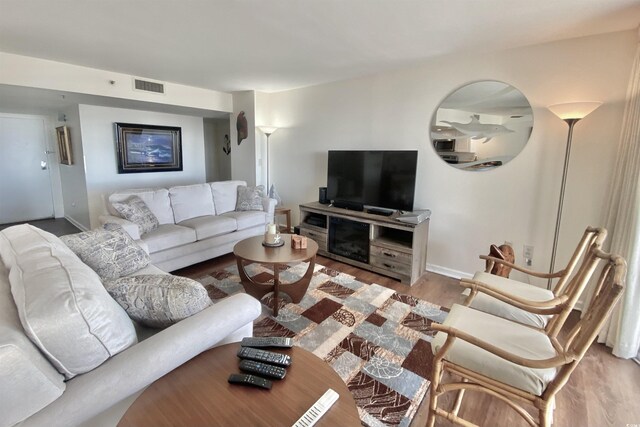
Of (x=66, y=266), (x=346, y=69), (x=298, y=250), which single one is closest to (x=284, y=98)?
(x=346, y=69)

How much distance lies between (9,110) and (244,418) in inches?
273

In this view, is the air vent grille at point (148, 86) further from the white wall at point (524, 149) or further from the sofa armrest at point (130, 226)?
the white wall at point (524, 149)

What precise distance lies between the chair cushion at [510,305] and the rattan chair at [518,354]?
184 millimetres

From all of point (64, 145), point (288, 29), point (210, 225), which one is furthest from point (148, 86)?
point (288, 29)

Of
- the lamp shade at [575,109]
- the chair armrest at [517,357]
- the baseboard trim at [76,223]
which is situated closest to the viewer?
the chair armrest at [517,357]

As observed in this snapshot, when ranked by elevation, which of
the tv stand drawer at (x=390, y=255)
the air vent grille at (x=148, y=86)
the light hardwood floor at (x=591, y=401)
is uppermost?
the air vent grille at (x=148, y=86)

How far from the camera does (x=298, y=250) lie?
8.60 feet

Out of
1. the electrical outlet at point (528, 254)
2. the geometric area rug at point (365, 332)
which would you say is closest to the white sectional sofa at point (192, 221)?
the geometric area rug at point (365, 332)

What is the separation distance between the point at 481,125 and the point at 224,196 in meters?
3.22

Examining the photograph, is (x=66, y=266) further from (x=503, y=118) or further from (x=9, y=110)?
(x=9, y=110)

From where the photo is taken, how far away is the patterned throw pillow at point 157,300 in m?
1.29

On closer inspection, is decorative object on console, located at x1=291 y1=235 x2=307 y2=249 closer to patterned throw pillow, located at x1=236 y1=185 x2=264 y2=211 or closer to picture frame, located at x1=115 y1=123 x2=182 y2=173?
patterned throw pillow, located at x1=236 y1=185 x2=264 y2=211

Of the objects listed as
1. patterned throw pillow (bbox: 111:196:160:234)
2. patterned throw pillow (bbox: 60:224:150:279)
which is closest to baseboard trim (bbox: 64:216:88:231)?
patterned throw pillow (bbox: 111:196:160:234)

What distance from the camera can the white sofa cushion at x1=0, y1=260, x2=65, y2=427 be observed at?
0.76 metres
